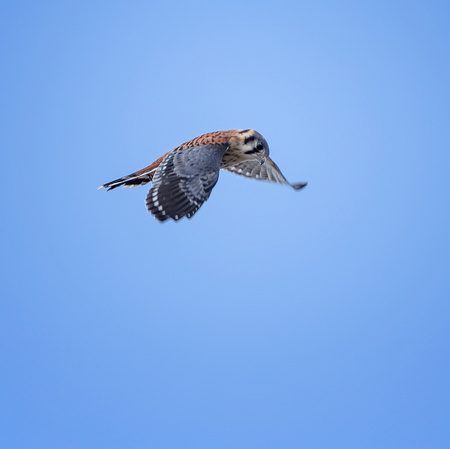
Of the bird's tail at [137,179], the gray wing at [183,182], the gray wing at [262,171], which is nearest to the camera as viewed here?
the gray wing at [183,182]

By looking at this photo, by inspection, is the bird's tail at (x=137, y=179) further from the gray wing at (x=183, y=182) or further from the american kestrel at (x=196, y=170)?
the gray wing at (x=183, y=182)

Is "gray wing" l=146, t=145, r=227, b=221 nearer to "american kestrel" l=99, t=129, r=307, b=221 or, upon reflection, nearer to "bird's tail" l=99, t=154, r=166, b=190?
"american kestrel" l=99, t=129, r=307, b=221

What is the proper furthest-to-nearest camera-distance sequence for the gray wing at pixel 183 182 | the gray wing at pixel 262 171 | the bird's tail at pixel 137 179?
the gray wing at pixel 262 171
the bird's tail at pixel 137 179
the gray wing at pixel 183 182

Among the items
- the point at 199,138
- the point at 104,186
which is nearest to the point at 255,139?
the point at 199,138

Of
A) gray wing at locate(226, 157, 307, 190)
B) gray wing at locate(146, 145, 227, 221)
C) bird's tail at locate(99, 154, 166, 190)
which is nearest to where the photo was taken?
gray wing at locate(146, 145, 227, 221)

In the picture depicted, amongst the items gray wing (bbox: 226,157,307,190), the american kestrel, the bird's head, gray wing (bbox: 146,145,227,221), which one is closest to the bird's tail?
the american kestrel

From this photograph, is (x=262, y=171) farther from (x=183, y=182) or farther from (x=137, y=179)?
(x=183, y=182)

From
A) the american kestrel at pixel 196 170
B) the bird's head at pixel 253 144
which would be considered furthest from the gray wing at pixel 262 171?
the bird's head at pixel 253 144
